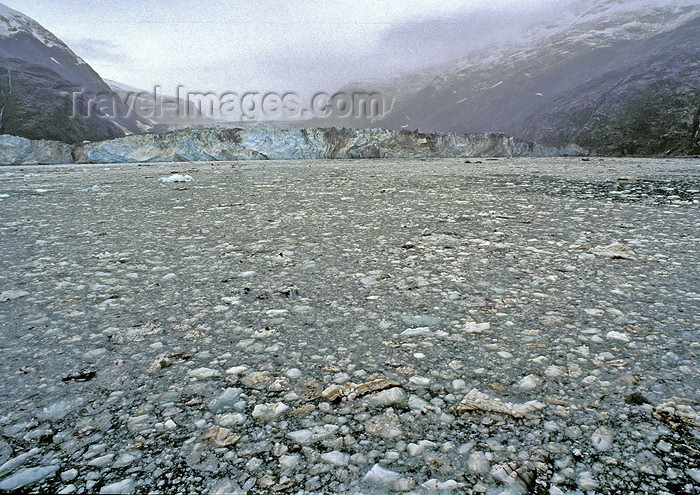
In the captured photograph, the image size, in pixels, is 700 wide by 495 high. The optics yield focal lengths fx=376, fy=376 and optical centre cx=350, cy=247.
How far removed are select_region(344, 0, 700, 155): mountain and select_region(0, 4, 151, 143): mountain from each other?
97.9 m

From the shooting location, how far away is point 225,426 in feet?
4.33

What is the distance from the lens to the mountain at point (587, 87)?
67125mm

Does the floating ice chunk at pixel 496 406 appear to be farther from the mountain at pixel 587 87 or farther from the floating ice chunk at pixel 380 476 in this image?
the mountain at pixel 587 87

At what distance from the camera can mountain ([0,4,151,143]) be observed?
6431cm

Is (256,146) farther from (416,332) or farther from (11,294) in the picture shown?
(416,332)

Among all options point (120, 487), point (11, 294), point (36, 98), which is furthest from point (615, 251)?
point (36, 98)

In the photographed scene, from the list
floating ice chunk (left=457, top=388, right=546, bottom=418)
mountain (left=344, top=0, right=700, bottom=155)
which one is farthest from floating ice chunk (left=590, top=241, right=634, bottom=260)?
mountain (left=344, top=0, right=700, bottom=155)

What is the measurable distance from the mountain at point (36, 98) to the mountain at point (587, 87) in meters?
97.9

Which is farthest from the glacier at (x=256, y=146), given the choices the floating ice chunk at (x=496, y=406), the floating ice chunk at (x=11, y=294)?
the floating ice chunk at (x=496, y=406)

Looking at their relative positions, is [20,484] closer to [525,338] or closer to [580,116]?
[525,338]

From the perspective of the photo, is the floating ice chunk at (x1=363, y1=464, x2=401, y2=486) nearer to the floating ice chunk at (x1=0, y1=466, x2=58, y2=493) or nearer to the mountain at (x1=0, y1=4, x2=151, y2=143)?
the floating ice chunk at (x1=0, y1=466, x2=58, y2=493)

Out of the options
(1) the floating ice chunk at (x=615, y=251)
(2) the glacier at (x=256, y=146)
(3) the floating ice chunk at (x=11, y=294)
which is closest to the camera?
(3) the floating ice chunk at (x=11, y=294)

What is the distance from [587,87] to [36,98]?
12095 centimetres

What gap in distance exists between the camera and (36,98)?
68.6 m
